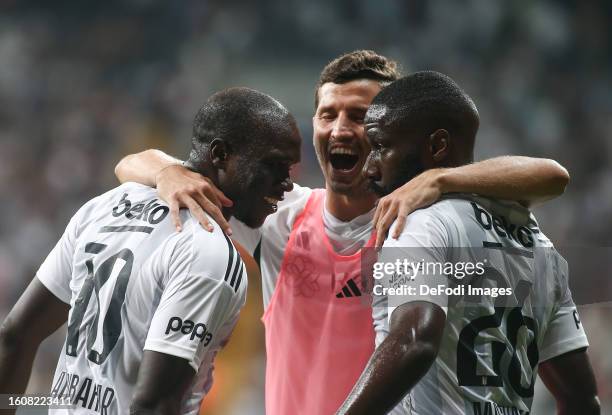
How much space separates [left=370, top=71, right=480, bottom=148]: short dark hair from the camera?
118 inches

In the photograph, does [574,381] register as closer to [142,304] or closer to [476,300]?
[476,300]

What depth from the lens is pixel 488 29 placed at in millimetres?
10297

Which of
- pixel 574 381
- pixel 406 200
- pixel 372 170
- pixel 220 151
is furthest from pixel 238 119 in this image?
pixel 574 381

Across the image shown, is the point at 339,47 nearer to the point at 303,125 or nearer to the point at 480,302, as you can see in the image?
the point at 303,125

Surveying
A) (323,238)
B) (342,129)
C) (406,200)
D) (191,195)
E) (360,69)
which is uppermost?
(360,69)

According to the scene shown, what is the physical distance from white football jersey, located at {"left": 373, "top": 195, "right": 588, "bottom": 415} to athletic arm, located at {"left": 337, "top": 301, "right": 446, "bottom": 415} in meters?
0.11

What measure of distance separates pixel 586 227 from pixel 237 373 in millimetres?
4313

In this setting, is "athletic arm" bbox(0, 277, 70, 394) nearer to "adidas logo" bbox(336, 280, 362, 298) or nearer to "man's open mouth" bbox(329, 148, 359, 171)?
"adidas logo" bbox(336, 280, 362, 298)

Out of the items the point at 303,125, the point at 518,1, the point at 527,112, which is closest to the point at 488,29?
the point at 518,1

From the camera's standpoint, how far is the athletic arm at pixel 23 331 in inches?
134

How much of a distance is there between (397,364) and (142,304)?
3.25 feet

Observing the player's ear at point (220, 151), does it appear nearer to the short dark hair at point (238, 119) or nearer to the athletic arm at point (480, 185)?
the short dark hair at point (238, 119)

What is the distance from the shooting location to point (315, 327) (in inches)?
146

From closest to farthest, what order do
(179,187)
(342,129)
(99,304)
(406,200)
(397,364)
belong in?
(397,364) < (406,200) < (99,304) < (179,187) < (342,129)
